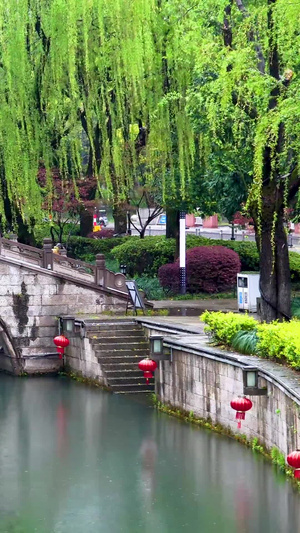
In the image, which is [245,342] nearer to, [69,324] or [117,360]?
[117,360]

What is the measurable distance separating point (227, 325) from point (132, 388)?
16.8 ft

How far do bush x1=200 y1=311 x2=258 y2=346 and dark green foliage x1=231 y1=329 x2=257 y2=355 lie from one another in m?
0.11

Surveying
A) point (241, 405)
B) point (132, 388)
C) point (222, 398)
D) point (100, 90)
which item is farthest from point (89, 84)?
point (241, 405)

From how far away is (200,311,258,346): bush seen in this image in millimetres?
24141

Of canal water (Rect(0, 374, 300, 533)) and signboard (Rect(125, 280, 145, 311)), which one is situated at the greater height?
signboard (Rect(125, 280, 145, 311))

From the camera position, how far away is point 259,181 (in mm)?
23375

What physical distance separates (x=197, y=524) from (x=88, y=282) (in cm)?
1475

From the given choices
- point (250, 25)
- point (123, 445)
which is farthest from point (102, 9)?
point (123, 445)

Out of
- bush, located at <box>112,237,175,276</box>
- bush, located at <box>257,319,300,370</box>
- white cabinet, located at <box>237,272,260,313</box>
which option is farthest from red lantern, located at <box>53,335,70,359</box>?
bush, located at <box>257,319,300,370</box>

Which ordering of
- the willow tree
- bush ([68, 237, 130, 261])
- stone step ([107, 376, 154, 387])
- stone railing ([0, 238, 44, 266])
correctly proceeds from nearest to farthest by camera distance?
the willow tree, stone step ([107, 376, 154, 387]), stone railing ([0, 238, 44, 266]), bush ([68, 237, 130, 261])

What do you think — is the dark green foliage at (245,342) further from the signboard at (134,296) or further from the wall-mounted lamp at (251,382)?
the signboard at (134,296)

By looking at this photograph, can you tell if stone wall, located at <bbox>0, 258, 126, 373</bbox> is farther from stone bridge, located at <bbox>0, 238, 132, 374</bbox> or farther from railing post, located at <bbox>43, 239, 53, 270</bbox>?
railing post, located at <bbox>43, 239, 53, 270</bbox>

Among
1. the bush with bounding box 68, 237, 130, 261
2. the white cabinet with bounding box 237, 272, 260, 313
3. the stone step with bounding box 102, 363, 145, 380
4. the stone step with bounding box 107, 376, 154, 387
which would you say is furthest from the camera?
the bush with bounding box 68, 237, 130, 261

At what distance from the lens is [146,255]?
3903 centimetres
